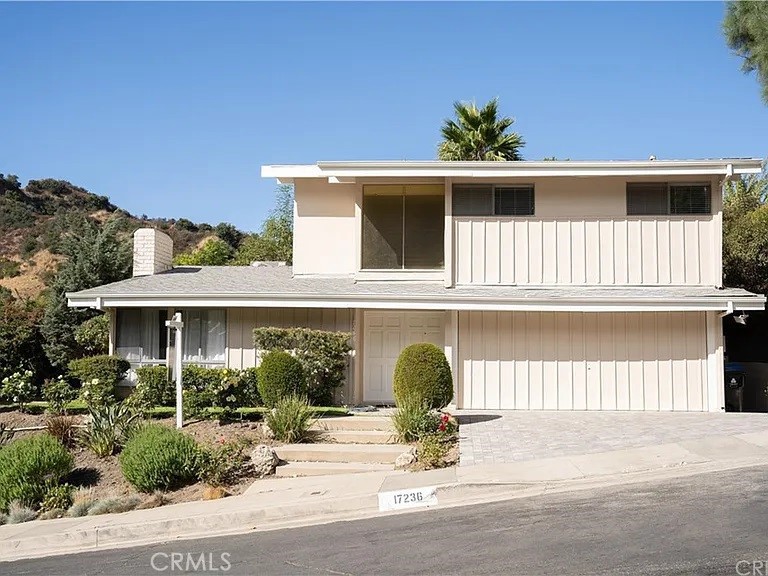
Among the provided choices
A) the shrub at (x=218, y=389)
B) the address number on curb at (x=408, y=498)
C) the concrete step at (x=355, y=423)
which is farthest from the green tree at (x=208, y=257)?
the address number on curb at (x=408, y=498)

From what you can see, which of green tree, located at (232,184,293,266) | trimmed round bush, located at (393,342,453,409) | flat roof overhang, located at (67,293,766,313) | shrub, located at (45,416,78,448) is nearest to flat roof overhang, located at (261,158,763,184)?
flat roof overhang, located at (67,293,766,313)

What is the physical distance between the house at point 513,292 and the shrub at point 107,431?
305 centimetres

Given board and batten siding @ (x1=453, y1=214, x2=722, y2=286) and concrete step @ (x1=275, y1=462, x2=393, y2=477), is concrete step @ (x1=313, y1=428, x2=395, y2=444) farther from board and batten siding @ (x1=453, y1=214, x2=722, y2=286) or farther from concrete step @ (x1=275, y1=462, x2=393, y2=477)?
board and batten siding @ (x1=453, y1=214, x2=722, y2=286)

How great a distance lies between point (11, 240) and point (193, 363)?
40978 millimetres

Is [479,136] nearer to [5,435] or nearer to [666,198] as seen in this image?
[666,198]

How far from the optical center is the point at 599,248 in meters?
17.0

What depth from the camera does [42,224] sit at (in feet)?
177

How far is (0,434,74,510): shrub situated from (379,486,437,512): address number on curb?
549 cm

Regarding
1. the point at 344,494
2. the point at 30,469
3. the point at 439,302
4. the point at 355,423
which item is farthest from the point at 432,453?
the point at 30,469

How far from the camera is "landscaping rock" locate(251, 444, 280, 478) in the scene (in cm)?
1216

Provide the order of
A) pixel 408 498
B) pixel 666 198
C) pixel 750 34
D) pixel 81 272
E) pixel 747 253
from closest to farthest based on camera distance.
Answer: pixel 408 498 < pixel 666 198 < pixel 750 34 < pixel 747 253 < pixel 81 272

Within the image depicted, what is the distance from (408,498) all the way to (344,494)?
3.16ft

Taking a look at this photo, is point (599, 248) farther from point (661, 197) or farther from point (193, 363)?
point (193, 363)

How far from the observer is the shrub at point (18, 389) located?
53.7 feet
